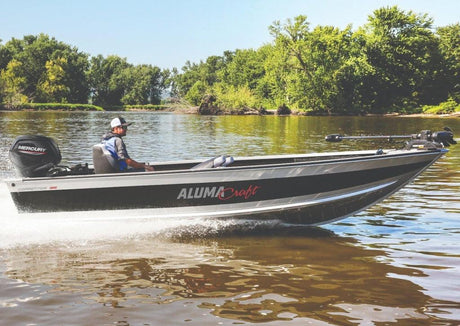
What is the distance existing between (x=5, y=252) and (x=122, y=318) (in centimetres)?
297

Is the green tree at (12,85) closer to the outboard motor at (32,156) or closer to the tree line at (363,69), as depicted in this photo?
the tree line at (363,69)

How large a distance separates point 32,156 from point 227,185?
9.97 feet

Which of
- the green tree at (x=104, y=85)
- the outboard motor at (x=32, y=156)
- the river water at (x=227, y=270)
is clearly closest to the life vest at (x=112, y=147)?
the river water at (x=227, y=270)

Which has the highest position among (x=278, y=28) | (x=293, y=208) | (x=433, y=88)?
(x=278, y=28)

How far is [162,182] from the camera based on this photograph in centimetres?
727

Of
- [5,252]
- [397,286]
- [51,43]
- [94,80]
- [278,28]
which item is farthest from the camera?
[94,80]

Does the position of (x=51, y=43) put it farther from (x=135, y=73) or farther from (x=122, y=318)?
(x=122, y=318)

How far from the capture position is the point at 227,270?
6.18 m

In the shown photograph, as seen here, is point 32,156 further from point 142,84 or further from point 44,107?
point 142,84

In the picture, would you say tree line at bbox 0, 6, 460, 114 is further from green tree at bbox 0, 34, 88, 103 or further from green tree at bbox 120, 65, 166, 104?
green tree at bbox 120, 65, 166, 104

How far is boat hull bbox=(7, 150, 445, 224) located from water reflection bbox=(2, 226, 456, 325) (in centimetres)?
53

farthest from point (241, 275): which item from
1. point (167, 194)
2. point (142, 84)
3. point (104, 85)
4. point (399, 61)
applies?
point (142, 84)

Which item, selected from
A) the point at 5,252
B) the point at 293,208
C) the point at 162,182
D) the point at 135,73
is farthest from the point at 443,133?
the point at 135,73

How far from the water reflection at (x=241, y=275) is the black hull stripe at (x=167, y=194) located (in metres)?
0.59
